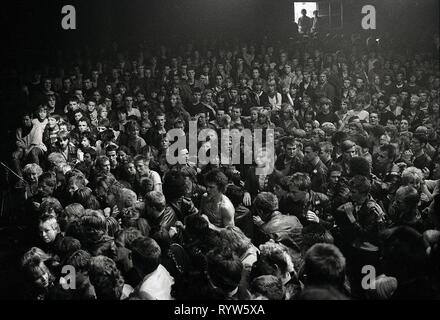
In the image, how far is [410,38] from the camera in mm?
11258

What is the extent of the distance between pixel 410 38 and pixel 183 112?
240 inches

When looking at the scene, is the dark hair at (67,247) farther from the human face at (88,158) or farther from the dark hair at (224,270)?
the human face at (88,158)

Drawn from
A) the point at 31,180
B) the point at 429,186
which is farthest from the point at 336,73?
the point at 31,180

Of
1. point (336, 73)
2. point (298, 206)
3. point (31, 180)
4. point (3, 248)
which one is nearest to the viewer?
point (298, 206)

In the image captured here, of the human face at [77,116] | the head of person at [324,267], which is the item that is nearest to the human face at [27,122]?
the human face at [77,116]

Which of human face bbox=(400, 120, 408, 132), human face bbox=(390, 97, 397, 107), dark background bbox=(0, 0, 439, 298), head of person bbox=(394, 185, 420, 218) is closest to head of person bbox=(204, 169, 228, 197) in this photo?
head of person bbox=(394, 185, 420, 218)

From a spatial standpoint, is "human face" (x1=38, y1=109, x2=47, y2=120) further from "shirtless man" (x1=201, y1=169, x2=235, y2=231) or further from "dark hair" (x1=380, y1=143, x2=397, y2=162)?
→ "dark hair" (x1=380, y1=143, x2=397, y2=162)

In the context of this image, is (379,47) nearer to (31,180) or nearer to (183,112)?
(183,112)

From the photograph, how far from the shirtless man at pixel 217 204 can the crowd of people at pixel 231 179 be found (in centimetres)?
1

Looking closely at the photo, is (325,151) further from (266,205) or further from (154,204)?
(154,204)

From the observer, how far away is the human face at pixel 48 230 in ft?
12.5

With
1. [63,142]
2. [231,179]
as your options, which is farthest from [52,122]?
[231,179]

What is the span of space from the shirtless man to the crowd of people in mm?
12

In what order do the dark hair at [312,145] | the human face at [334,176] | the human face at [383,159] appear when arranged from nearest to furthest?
the human face at [334,176] → the human face at [383,159] → the dark hair at [312,145]
